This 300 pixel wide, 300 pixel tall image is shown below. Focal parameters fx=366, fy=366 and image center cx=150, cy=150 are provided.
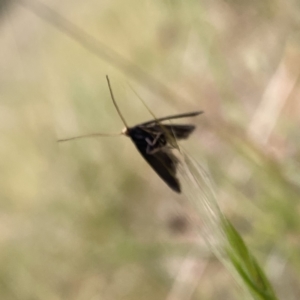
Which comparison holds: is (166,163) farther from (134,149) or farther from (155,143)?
(134,149)

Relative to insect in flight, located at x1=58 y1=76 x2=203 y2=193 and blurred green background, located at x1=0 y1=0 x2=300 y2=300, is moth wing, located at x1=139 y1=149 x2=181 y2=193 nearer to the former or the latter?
insect in flight, located at x1=58 y1=76 x2=203 y2=193

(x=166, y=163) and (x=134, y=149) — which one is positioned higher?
(x=134, y=149)

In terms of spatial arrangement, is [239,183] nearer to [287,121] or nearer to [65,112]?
[287,121]

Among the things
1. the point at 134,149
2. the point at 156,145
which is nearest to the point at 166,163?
the point at 156,145

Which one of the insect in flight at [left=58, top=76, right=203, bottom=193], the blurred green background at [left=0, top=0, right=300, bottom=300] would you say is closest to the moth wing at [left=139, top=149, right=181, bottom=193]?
the insect in flight at [left=58, top=76, right=203, bottom=193]

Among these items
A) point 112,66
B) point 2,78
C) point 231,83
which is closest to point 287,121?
point 231,83

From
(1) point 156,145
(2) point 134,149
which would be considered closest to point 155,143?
(1) point 156,145

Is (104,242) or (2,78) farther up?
(2,78)

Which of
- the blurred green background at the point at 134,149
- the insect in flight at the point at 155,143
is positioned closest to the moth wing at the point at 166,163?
the insect in flight at the point at 155,143

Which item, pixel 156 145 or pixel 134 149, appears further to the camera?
pixel 134 149
